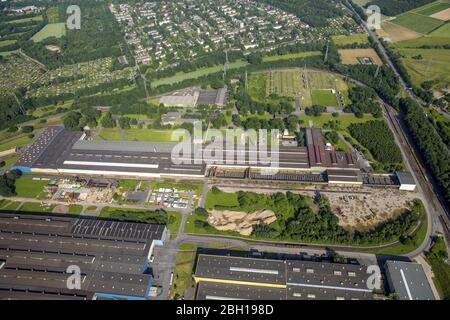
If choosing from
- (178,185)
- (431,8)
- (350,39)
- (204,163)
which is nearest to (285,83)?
(350,39)

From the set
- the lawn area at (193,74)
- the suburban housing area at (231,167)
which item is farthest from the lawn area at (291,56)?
the lawn area at (193,74)

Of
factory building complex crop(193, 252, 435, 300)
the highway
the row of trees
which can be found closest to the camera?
factory building complex crop(193, 252, 435, 300)

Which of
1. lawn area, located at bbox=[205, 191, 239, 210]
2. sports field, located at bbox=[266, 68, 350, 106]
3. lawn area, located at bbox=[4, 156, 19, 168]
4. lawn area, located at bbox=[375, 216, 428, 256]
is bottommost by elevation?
lawn area, located at bbox=[375, 216, 428, 256]

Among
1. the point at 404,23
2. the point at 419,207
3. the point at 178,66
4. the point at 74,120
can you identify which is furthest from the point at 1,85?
the point at 404,23

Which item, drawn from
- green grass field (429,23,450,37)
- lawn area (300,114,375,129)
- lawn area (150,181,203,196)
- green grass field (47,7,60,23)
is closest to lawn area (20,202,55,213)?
lawn area (150,181,203,196)

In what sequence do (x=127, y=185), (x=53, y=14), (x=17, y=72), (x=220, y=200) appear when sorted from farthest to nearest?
(x=53, y=14)
(x=17, y=72)
(x=127, y=185)
(x=220, y=200)

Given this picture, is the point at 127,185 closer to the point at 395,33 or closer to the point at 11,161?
the point at 11,161

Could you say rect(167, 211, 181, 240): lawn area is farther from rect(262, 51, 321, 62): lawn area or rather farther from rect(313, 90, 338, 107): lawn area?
rect(262, 51, 321, 62): lawn area
